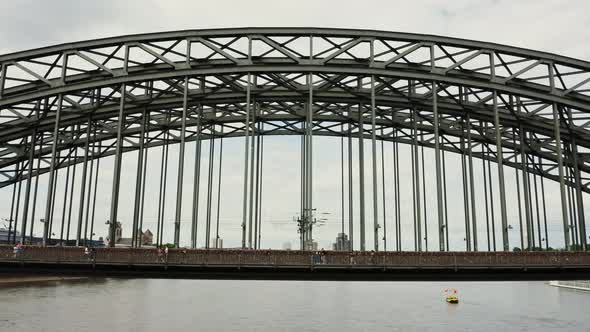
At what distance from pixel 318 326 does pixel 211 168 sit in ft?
67.3

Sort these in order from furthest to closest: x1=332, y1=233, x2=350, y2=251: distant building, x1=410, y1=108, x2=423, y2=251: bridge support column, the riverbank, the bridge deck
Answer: the riverbank < x1=332, y1=233, x2=350, y2=251: distant building < x1=410, y1=108, x2=423, y2=251: bridge support column < the bridge deck

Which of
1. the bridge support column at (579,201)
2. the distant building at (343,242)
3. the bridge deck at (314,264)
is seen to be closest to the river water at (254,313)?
the distant building at (343,242)

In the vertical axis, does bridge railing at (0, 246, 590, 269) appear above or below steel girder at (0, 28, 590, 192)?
below

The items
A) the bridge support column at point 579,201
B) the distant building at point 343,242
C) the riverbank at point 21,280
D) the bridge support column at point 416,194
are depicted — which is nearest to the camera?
the bridge support column at point 416,194

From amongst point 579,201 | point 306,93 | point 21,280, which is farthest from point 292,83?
point 21,280

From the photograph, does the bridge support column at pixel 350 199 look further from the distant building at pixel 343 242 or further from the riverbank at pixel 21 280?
the riverbank at pixel 21 280

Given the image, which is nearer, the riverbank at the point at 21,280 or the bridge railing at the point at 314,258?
the bridge railing at the point at 314,258

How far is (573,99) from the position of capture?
143ft

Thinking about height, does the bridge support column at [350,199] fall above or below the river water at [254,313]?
above

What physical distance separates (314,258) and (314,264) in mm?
356

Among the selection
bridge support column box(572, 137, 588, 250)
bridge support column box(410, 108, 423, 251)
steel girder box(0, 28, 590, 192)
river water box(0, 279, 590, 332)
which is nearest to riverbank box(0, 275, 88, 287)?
river water box(0, 279, 590, 332)

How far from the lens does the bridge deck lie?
29266 mm

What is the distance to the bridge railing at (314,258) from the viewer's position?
96.0 feet

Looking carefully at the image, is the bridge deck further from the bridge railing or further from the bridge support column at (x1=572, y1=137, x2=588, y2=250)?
the bridge support column at (x1=572, y1=137, x2=588, y2=250)
